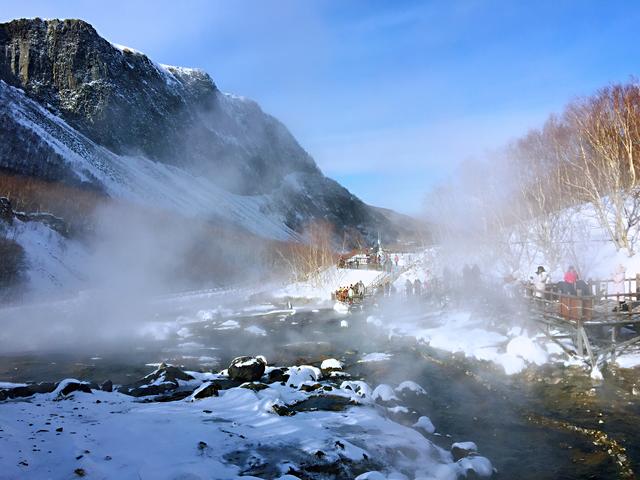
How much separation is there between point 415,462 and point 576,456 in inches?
101

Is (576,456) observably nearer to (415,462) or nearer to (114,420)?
Answer: (415,462)

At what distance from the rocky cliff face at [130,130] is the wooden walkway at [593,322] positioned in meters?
67.6

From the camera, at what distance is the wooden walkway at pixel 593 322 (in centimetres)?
1120

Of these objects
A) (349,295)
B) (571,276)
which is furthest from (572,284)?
(349,295)

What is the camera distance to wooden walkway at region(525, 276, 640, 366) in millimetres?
11195

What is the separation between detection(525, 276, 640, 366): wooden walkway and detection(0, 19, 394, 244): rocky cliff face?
6758 cm

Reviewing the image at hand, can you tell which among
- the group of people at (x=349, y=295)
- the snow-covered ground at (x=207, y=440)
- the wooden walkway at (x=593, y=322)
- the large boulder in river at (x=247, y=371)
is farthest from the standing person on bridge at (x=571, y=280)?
the group of people at (x=349, y=295)

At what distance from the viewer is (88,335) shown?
2100 cm

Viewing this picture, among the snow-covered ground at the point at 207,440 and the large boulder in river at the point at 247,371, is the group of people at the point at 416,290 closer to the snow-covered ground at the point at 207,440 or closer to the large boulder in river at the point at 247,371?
the large boulder in river at the point at 247,371

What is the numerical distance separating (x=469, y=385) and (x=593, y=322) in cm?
327

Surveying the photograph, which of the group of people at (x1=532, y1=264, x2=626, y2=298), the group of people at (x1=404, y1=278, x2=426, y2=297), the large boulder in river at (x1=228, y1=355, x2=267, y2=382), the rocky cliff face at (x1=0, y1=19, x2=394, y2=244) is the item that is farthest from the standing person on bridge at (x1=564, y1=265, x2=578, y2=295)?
the rocky cliff face at (x1=0, y1=19, x2=394, y2=244)

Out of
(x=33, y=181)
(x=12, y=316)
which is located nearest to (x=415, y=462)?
(x=12, y=316)

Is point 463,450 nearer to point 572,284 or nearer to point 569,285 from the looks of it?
point 569,285

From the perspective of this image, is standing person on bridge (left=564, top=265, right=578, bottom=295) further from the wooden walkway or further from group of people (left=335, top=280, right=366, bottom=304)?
group of people (left=335, top=280, right=366, bottom=304)
